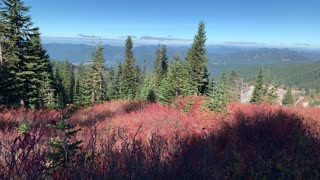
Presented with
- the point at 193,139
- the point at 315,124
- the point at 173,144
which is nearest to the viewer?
the point at 173,144

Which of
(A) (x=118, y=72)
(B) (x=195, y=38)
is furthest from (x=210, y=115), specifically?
(A) (x=118, y=72)

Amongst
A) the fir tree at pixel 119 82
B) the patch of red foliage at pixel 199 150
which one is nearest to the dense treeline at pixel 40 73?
the patch of red foliage at pixel 199 150

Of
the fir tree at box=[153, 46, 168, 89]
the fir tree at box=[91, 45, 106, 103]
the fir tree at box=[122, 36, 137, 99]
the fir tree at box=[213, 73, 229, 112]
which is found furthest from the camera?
the fir tree at box=[153, 46, 168, 89]

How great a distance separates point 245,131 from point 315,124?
3031mm

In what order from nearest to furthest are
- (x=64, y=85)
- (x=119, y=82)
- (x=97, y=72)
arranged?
(x=97, y=72), (x=119, y=82), (x=64, y=85)

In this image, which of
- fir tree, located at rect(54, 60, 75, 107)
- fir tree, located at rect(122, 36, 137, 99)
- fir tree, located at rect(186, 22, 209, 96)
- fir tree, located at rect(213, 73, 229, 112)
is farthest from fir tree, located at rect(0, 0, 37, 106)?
fir tree, located at rect(122, 36, 137, 99)

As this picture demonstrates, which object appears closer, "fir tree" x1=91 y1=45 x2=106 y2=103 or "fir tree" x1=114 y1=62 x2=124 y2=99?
"fir tree" x1=91 y1=45 x2=106 y2=103

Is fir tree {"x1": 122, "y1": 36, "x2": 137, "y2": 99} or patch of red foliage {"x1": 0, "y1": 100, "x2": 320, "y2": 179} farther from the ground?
patch of red foliage {"x1": 0, "y1": 100, "x2": 320, "y2": 179}

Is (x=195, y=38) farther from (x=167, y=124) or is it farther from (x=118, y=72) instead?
(x=167, y=124)

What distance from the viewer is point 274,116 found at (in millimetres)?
9461

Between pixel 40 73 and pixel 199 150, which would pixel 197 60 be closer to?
pixel 40 73

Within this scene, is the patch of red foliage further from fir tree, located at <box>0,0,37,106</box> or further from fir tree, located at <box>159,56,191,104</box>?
fir tree, located at <box>159,56,191,104</box>

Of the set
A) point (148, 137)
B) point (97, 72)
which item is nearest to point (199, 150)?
point (148, 137)

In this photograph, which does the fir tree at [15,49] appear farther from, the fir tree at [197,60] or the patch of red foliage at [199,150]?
the fir tree at [197,60]
